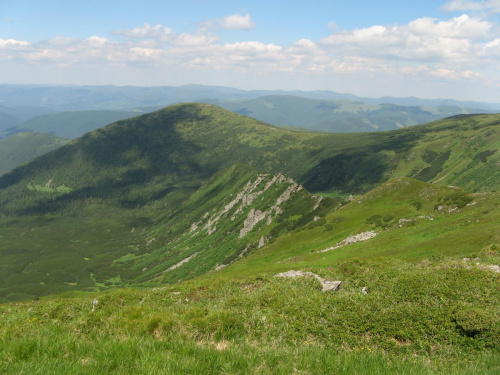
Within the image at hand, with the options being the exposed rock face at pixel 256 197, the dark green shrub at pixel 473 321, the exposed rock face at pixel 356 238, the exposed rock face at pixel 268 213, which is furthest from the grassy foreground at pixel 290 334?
the exposed rock face at pixel 268 213

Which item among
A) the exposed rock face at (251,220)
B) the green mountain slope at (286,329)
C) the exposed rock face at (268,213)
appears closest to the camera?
the green mountain slope at (286,329)

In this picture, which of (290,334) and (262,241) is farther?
(262,241)

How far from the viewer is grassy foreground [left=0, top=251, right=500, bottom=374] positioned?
25.9ft

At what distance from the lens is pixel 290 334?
12.4 m

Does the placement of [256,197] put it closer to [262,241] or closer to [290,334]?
[262,241]

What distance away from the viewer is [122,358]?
26.2 feet

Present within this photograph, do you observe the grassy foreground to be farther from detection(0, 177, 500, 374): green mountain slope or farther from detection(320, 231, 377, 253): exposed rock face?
detection(320, 231, 377, 253): exposed rock face

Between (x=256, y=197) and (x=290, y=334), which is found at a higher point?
(x=290, y=334)

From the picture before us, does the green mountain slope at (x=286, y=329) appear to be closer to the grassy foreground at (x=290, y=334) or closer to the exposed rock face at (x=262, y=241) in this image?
the grassy foreground at (x=290, y=334)

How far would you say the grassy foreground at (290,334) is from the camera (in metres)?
7.91

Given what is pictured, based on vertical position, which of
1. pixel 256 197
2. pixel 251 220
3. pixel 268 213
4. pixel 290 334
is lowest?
pixel 251 220

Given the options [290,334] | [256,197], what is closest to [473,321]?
[290,334]

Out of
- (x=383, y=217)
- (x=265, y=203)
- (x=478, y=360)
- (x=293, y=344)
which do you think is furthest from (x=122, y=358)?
(x=265, y=203)

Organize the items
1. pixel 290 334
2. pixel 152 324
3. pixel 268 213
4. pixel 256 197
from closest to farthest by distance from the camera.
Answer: pixel 152 324 < pixel 290 334 < pixel 268 213 < pixel 256 197
